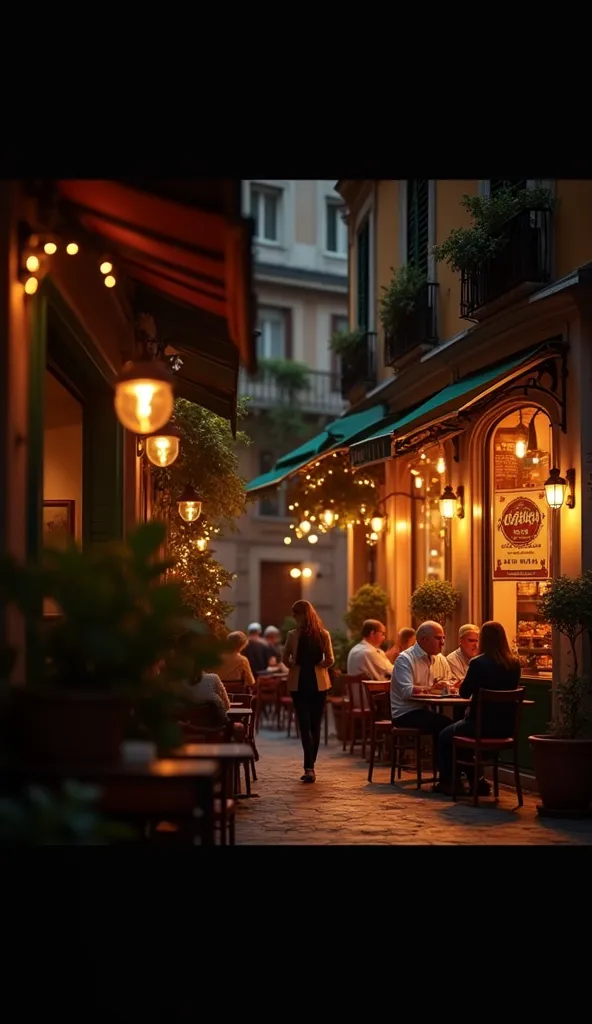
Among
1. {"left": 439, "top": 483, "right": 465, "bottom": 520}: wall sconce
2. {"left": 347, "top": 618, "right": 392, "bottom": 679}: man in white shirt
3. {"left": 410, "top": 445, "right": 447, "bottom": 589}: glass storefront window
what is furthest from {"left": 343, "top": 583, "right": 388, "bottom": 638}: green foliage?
{"left": 439, "top": 483, "right": 465, "bottom": 520}: wall sconce

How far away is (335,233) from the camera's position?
35719mm

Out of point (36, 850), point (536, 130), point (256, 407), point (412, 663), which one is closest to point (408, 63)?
point (536, 130)

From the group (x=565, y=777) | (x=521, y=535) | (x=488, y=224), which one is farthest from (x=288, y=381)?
(x=565, y=777)

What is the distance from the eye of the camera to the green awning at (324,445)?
667 inches

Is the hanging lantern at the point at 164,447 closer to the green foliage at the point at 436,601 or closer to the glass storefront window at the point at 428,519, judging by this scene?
the green foliage at the point at 436,601

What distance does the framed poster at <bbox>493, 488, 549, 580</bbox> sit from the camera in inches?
554

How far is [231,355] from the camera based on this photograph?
10.6m

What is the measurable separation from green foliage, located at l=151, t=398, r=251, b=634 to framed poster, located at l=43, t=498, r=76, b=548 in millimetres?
3866

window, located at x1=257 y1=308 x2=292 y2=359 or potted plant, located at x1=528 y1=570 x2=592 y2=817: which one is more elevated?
window, located at x1=257 y1=308 x2=292 y2=359

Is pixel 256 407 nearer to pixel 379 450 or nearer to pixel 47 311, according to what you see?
pixel 379 450

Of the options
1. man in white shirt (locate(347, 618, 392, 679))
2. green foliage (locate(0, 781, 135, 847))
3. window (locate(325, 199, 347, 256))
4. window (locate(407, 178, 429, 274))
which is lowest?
green foliage (locate(0, 781, 135, 847))

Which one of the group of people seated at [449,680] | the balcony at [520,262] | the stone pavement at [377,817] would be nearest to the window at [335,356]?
→ the balcony at [520,262]

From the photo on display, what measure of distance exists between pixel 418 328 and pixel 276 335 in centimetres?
1861

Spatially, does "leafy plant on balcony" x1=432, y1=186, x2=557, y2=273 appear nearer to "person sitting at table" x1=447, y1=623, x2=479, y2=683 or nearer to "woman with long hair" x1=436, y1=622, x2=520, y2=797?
"person sitting at table" x1=447, y1=623, x2=479, y2=683
